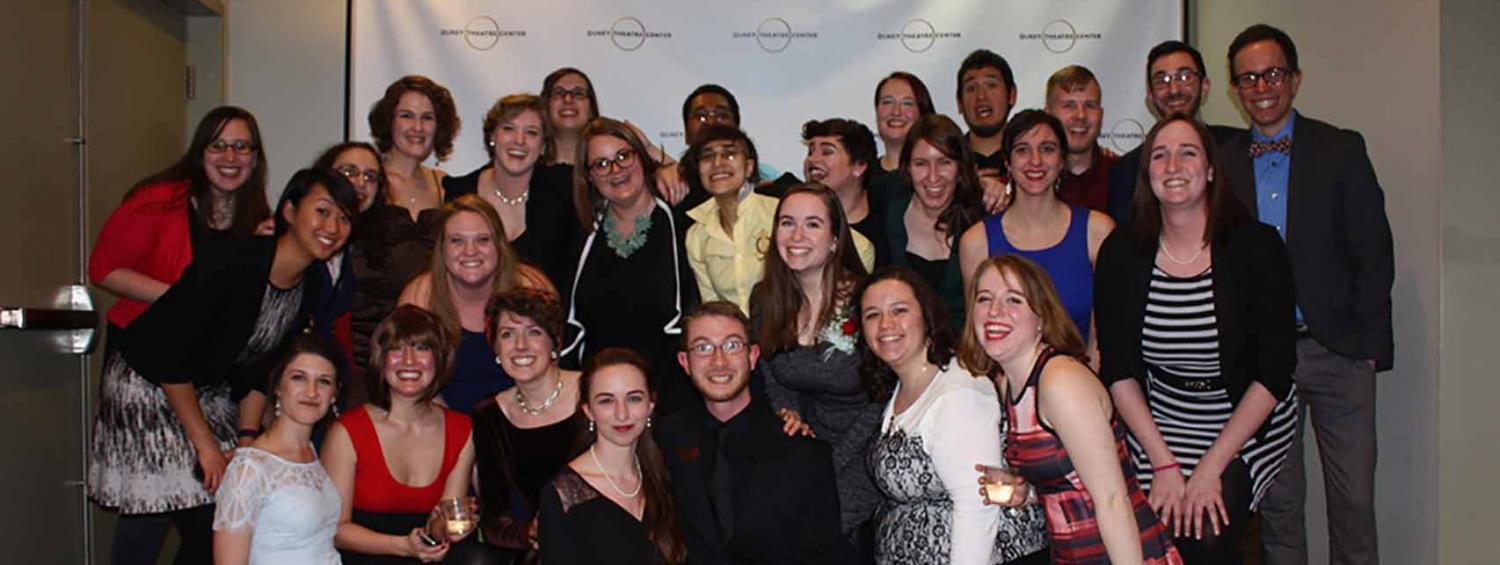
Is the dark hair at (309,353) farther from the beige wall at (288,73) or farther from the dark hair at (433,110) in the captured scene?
the beige wall at (288,73)

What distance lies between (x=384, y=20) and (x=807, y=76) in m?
1.81

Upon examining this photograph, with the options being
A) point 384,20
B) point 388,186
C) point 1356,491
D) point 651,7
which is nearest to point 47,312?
point 388,186

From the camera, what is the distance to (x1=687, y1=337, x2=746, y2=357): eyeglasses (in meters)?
3.73

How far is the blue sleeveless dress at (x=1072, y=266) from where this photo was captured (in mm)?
4070

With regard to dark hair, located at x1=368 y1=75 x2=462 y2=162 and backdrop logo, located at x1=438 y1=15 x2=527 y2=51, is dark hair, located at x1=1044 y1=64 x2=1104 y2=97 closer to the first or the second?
dark hair, located at x1=368 y1=75 x2=462 y2=162

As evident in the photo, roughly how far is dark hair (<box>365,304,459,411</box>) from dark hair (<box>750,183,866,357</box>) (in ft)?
2.91

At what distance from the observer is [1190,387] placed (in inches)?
148

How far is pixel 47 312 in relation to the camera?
407cm

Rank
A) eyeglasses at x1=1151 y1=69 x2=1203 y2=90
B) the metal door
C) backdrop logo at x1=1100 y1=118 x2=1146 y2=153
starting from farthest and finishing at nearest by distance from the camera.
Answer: backdrop logo at x1=1100 y1=118 x2=1146 y2=153
eyeglasses at x1=1151 y1=69 x2=1203 y2=90
the metal door

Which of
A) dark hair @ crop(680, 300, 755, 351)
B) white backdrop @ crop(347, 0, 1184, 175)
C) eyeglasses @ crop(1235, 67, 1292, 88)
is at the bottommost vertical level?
dark hair @ crop(680, 300, 755, 351)

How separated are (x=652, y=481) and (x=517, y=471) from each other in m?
0.44

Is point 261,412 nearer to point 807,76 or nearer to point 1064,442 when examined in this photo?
point 1064,442

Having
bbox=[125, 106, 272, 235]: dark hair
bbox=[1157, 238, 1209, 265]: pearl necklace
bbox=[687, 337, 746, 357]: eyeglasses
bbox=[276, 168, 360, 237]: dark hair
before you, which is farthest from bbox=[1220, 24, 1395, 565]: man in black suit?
bbox=[125, 106, 272, 235]: dark hair

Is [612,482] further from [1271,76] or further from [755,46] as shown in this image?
[755,46]
